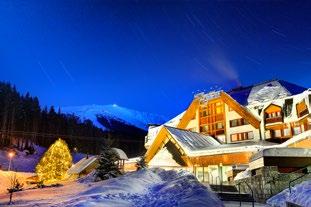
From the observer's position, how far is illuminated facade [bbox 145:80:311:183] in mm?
37031

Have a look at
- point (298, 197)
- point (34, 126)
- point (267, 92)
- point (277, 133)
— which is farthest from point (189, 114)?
point (34, 126)

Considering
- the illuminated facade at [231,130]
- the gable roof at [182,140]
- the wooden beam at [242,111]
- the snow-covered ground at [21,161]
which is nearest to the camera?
the illuminated facade at [231,130]

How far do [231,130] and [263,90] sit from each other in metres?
7.93

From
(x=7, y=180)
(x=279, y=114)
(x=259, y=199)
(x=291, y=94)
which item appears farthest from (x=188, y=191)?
(x=7, y=180)

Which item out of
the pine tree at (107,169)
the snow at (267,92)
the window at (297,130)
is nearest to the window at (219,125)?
the snow at (267,92)

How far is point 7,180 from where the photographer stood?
51.1 meters

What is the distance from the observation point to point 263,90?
48.4 m

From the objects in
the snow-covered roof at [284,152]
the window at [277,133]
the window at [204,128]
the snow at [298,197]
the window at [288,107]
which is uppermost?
the window at [288,107]

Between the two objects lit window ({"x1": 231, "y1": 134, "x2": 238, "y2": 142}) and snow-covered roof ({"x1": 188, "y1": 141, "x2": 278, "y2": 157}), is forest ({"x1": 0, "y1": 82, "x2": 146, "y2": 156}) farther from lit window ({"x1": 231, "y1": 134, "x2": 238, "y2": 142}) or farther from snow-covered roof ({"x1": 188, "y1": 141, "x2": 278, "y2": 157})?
snow-covered roof ({"x1": 188, "y1": 141, "x2": 278, "y2": 157})

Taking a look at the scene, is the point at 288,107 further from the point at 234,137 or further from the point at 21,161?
the point at 21,161

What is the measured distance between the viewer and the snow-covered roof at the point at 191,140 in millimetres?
41059

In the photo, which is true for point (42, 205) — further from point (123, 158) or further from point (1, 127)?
point (1, 127)

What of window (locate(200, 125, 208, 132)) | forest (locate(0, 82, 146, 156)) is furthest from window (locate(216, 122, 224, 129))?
forest (locate(0, 82, 146, 156))

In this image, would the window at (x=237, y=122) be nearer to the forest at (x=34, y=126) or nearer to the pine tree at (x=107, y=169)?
the pine tree at (x=107, y=169)
